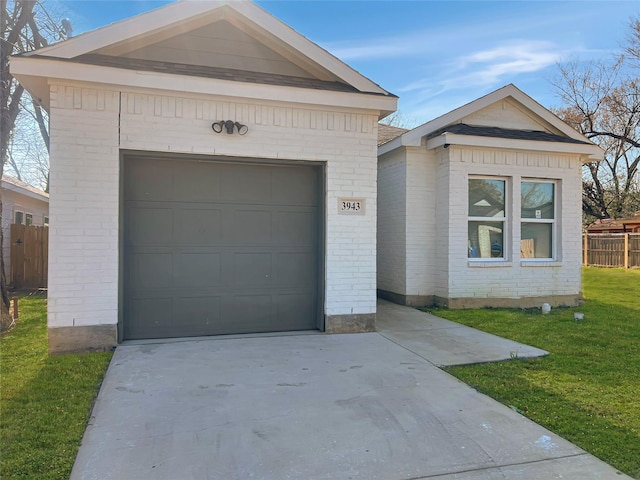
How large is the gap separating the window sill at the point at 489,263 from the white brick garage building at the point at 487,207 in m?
0.03

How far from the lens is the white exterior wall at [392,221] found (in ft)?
32.6

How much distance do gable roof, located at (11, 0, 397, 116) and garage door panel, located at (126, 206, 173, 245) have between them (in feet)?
5.73

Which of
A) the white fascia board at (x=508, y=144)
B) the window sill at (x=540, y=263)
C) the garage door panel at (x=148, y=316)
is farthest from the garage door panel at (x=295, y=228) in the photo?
the window sill at (x=540, y=263)

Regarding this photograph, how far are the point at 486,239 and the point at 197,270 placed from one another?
6.40 metres

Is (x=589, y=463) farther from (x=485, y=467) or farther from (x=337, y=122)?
(x=337, y=122)

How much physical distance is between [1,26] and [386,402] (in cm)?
1337

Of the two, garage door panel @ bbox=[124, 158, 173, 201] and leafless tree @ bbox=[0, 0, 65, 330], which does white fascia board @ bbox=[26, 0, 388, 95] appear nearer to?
garage door panel @ bbox=[124, 158, 173, 201]

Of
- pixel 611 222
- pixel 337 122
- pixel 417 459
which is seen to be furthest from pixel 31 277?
pixel 611 222

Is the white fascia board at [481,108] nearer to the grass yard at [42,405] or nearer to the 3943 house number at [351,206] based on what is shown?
the 3943 house number at [351,206]

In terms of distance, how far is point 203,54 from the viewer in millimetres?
6781

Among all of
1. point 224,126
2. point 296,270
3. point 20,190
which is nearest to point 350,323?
point 296,270

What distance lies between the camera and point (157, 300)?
21.3 ft

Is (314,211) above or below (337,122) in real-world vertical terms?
below

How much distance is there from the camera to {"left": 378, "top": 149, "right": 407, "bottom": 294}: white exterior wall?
993 cm
